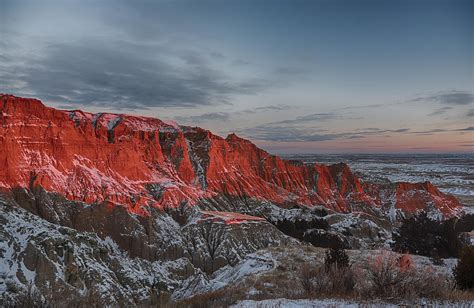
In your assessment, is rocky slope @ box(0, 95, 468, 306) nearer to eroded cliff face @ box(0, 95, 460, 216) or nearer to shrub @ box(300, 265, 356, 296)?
eroded cliff face @ box(0, 95, 460, 216)

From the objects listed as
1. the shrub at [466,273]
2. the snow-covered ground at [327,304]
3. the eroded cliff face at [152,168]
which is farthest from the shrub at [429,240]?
the eroded cliff face at [152,168]

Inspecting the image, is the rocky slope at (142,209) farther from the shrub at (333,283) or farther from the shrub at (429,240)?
the shrub at (429,240)

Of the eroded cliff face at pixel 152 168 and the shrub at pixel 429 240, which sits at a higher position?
the eroded cliff face at pixel 152 168

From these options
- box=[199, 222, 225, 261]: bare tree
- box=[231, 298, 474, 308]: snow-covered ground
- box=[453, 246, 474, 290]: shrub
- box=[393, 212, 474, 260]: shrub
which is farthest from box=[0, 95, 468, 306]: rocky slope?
box=[453, 246, 474, 290]: shrub

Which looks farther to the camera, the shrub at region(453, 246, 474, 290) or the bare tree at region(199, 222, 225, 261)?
the bare tree at region(199, 222, 225, 261)

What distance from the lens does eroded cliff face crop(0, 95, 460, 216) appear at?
54.2 m

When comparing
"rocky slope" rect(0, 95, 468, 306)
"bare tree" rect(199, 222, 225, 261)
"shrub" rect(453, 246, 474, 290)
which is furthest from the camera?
"bare tree" rect(199, 222, 225, 261)

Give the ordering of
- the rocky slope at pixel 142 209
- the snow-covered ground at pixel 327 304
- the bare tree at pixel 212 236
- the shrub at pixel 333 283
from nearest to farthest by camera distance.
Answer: the snow-covered ground at pixel 327 304 < the shrub at pixel 333 283 < the rocky slope at pixel 142 209 < the bare tree at pixel 212 236

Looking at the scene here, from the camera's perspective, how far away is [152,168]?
7338 cm

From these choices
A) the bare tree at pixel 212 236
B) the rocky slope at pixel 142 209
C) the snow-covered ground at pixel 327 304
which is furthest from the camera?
the bare tree at pixel 212 236

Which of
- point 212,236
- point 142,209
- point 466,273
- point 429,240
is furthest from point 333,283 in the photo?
point 142,209

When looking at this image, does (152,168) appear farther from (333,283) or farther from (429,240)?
(333,283)

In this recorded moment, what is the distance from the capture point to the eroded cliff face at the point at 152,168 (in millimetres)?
54188

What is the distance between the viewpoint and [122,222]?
171 feet
